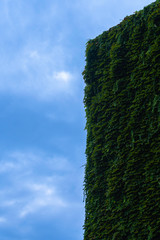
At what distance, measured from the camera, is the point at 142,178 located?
6082 mm

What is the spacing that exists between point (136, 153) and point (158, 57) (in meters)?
1.96

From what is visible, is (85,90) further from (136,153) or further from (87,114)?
(136,153)

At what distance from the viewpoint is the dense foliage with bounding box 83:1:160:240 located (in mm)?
6000

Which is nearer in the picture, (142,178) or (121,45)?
(142,178)

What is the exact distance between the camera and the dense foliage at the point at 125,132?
6.00 metres

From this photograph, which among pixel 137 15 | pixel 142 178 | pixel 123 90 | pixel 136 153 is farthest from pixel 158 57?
pixel 142 178

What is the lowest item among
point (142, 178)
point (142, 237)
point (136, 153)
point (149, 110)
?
point (142, 237)

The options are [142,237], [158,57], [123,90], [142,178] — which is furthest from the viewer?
[123,90]

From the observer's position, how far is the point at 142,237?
18.7ft

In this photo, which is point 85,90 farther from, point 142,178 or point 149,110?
point 142,178

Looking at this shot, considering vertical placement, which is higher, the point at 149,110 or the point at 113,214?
the point at 149,110

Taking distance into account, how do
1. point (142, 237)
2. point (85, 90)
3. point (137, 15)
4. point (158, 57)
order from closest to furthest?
point (142, 237)
point (158, 57)
point (137, 15)
point (85, 90)

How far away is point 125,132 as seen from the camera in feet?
22.2

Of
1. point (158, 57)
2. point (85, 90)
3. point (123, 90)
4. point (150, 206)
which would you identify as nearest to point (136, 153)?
point (150, 206)
